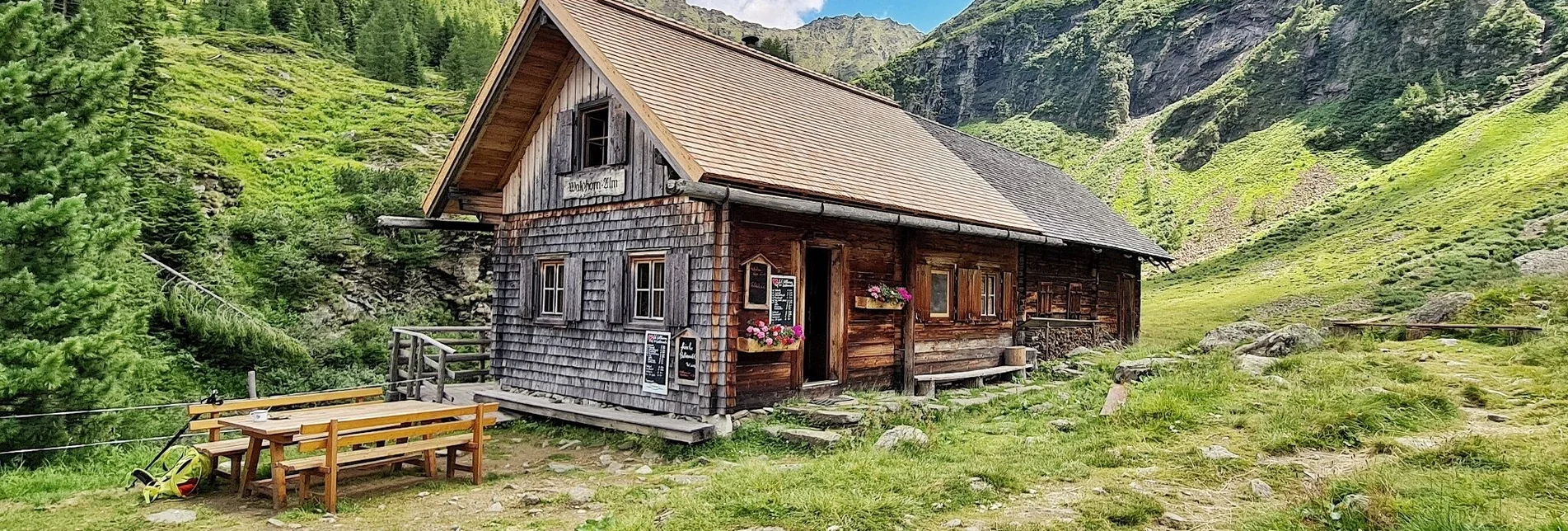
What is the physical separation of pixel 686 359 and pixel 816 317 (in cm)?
350

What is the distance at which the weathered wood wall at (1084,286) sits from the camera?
18.1 m

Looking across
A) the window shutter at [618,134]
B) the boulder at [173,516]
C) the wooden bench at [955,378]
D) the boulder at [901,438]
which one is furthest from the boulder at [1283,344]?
the boulder at [173,516]

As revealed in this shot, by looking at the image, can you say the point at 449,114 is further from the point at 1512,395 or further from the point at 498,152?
the point at 1512,395

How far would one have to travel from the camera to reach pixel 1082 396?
38.6 ft

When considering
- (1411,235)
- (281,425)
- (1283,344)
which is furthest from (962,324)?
(1411,235)

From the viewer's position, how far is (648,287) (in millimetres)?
11320

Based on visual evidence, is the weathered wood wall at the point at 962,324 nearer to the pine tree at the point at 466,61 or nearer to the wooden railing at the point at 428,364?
the wooden railing at the point at 428,364

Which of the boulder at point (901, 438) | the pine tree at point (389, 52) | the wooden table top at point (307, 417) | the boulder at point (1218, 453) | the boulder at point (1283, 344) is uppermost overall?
the pine tree at point (389, 52)

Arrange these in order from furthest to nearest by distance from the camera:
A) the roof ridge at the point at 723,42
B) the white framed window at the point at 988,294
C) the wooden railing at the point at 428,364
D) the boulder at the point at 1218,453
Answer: the white framed window at the point at 988,294 < the wooden railing at the point at 428,364 < the roof ridge at the point at 723,42 < the boulder at the point at 1218,453

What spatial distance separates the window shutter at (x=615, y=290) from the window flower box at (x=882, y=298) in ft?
11.4

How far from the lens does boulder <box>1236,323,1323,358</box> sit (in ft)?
44.2

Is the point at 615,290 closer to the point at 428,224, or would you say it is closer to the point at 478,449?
the point at 478,449

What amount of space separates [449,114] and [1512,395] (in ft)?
110

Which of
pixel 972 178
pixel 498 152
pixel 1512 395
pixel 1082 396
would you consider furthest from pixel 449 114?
pixel 1512 395
